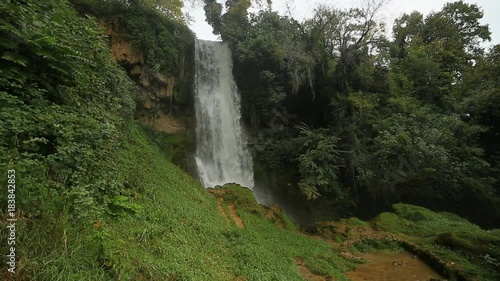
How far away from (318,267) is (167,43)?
13698 mm

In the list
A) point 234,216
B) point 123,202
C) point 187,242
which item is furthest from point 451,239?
point 123,202

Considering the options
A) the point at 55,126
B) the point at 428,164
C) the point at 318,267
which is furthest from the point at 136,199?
the point at 428,164

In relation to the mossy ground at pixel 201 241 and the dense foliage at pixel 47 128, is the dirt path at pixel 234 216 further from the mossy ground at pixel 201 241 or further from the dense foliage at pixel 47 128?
the dense foliage at pixel 47 128

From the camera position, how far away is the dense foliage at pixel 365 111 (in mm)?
15812

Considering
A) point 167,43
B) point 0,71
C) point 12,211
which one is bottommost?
point 12,211

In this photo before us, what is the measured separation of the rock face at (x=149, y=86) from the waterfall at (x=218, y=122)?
1.55 metres

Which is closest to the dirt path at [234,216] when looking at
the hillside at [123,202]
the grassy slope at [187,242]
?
the hillside at [123,202]

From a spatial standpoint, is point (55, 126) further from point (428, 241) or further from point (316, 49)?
point (316, 49)

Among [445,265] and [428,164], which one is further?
[428,164]

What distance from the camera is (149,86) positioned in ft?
51.2

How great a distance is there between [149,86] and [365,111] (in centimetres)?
1257

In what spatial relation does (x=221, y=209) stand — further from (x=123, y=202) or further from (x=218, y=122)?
(x=218, y=122)

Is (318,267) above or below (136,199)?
below

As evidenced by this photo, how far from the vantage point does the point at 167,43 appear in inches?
643
